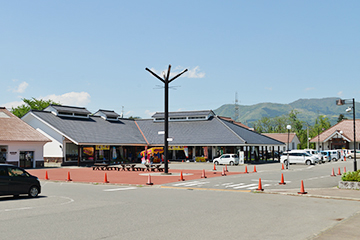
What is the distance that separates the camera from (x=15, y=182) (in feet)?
54.7

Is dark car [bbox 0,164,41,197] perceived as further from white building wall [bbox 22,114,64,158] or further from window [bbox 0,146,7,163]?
white building wall [bbox 22,114,64,158]

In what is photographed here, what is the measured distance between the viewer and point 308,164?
5209 cm

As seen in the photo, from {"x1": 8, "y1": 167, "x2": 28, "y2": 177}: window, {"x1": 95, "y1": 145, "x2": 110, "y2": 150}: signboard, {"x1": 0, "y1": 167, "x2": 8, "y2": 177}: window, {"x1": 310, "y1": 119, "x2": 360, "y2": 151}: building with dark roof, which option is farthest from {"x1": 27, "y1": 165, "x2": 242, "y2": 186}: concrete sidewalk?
{"x1": 310, "y1": 119, "x2": 360, "y2": 151}: building with dark roof

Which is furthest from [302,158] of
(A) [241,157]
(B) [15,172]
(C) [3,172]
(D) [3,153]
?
(C) [3,172]

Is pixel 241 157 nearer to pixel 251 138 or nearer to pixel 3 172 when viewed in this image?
pixel 251 138

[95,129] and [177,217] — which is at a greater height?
[95,129]

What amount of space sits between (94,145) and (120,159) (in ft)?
22.7

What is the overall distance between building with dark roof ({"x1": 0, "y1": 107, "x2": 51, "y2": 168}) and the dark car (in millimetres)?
27289

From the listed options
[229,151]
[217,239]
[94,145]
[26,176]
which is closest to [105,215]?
[217,239]

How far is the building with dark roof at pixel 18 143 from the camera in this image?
4281 cm

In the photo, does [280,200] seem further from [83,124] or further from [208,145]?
[83,124]

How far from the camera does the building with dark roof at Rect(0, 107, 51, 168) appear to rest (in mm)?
42812

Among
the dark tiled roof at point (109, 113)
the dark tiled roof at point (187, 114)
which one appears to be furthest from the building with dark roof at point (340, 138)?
the dark tiled roof at point (109, 113)

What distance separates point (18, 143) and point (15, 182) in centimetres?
2966
